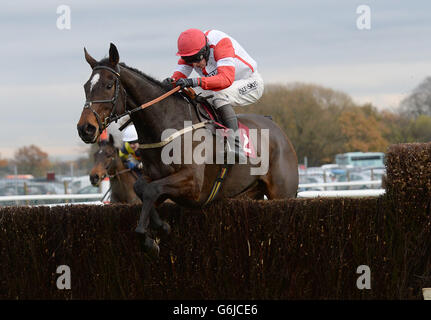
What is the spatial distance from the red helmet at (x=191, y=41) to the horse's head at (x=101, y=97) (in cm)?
68

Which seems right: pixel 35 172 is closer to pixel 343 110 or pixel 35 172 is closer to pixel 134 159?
pixel 134 159

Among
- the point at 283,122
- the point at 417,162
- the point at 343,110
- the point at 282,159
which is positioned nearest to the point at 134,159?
the point at 282,159

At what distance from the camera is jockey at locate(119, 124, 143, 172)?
349 inches

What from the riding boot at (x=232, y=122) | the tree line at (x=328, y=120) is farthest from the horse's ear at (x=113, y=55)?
the tree line at (x=328, y=120)

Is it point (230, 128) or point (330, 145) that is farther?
point (330, 145)

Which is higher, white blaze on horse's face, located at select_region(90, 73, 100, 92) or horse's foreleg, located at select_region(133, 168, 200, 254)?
white blaze on horse's face, located at select_region(90, 73, 100, 92)

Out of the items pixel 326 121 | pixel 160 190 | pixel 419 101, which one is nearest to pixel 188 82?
pixel 160 190

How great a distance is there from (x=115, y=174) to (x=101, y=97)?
4.95m

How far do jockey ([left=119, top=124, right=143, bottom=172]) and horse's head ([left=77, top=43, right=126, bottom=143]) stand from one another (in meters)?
4.23

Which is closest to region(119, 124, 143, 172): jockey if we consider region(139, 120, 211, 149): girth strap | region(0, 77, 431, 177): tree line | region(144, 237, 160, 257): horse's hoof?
region(139, 120, 211, 149): girth strap

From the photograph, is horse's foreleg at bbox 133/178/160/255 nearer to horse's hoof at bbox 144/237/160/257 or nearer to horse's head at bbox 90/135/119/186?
horse's hoof at bbox 144/237/160/257

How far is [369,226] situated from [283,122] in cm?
3162

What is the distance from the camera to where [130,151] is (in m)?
9.14
